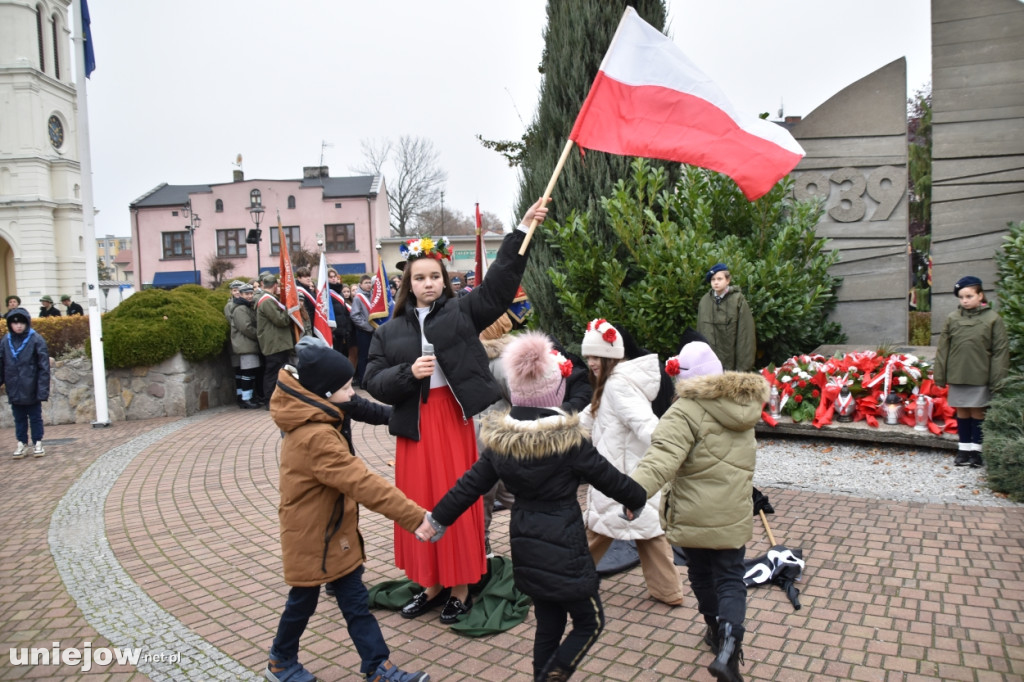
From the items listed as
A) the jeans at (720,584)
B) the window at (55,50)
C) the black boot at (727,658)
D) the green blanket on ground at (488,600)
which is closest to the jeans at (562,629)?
the black boot at (727,658)

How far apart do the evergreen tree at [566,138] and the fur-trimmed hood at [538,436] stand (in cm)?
514

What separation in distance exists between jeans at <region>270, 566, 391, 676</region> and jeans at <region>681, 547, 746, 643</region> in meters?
1.53

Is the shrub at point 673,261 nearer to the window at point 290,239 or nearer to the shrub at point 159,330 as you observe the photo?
the shrub at point 159,330

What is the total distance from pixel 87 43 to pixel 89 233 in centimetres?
296

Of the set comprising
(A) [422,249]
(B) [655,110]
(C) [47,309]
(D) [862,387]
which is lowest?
(D) [862,387]

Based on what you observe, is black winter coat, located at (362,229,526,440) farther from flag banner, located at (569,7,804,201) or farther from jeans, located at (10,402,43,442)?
jeans, located at (10,402,43,442)

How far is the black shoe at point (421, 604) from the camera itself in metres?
4.12

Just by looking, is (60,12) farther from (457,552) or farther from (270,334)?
(457,552)

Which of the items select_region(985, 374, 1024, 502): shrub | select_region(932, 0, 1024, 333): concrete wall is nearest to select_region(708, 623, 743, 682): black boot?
select_region(985, 374, 1024, 502): shrub

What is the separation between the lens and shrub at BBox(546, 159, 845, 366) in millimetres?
7703

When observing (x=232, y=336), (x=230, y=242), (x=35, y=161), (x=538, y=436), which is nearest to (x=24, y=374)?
(x=232, y=336)

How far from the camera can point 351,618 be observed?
329 cm

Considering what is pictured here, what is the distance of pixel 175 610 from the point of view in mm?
4297

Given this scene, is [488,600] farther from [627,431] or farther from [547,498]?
[547,498]
